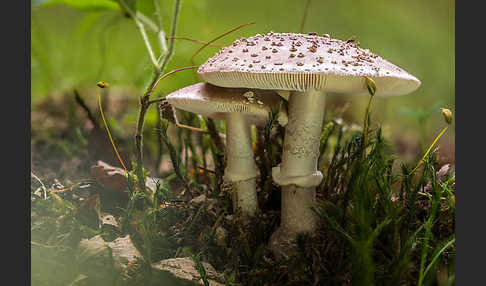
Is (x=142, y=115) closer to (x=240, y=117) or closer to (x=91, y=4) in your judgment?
(x=240, y=117)

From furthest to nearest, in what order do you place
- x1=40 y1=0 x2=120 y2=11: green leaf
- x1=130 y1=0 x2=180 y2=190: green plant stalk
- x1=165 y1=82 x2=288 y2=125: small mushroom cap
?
x1=40 y1=0 x2=120 y2=11: green leaf < x1=130 y1=0 x2=180 y2=190: green plant stalk < x1=165 y1=82 x2=288 y2=125: small mushroom cap

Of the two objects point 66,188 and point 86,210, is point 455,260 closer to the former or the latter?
point 86,210

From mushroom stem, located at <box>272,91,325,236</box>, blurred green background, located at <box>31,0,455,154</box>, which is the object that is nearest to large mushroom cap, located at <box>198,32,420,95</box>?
mushroom stem, located at <box>272,91,325,236</box>

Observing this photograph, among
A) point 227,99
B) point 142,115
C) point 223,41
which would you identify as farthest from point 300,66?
point 223,41

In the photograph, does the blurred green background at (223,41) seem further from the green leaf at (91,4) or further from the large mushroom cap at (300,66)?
the large mushroom cap at (300,66)

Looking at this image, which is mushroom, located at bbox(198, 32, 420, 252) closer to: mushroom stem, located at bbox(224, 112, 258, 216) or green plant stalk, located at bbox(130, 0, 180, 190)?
mushroom stem, located at bbox(224, 112, 258, 216)
